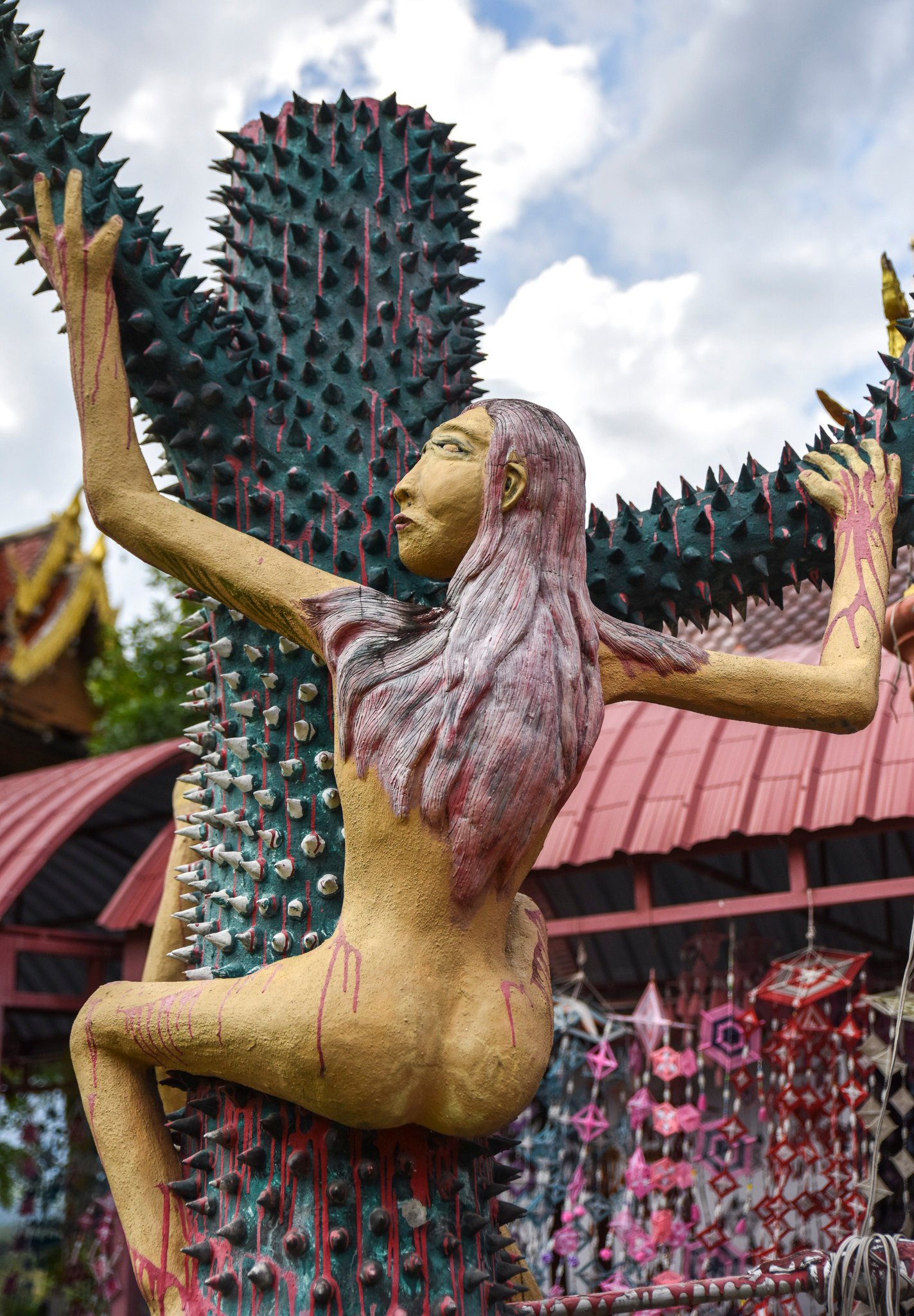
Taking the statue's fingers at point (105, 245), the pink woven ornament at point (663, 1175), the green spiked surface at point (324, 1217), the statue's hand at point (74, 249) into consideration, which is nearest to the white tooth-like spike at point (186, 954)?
the green spiked surface at point (324, 1217)

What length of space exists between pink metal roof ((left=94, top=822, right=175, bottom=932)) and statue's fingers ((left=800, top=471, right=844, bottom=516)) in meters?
6.63

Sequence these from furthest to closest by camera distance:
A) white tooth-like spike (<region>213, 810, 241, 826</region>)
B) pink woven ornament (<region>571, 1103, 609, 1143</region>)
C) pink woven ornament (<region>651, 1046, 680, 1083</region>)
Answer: pink woven ornament (<region>571, 1103, 609, 1143</region>) → pink woven ornament (<region>651, 1046, 680, 1083</region>) → white tooth-like spike (<region>213, 810, 241, 826</region>)

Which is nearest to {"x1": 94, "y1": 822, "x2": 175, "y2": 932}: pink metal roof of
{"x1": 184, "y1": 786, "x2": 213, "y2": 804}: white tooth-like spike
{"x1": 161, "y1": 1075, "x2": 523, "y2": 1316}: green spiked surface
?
{"x1": 184, "y1": 786, "x2": 213, "y2": 804}: white tooth-like spike

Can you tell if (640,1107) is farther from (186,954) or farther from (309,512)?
(309,512)

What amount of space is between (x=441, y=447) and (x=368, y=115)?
1.06 m

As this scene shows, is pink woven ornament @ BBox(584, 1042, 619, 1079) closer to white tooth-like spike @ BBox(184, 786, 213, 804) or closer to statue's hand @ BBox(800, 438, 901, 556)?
white tooth-like spike @ BBox(184, 786, 213, 804)

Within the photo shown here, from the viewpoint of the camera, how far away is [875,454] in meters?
2.68

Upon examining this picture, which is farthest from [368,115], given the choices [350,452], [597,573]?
[597,573]

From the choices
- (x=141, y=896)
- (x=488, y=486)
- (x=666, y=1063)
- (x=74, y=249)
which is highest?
(x=141, y=896)

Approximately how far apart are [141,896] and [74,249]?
7.05 metres

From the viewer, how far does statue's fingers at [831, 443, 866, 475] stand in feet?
8.70

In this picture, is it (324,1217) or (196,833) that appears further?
(196,833)

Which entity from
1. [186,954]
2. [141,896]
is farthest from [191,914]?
[141,896]

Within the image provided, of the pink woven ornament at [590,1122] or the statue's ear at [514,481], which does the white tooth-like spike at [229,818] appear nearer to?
the statue's ear at [514,481]
